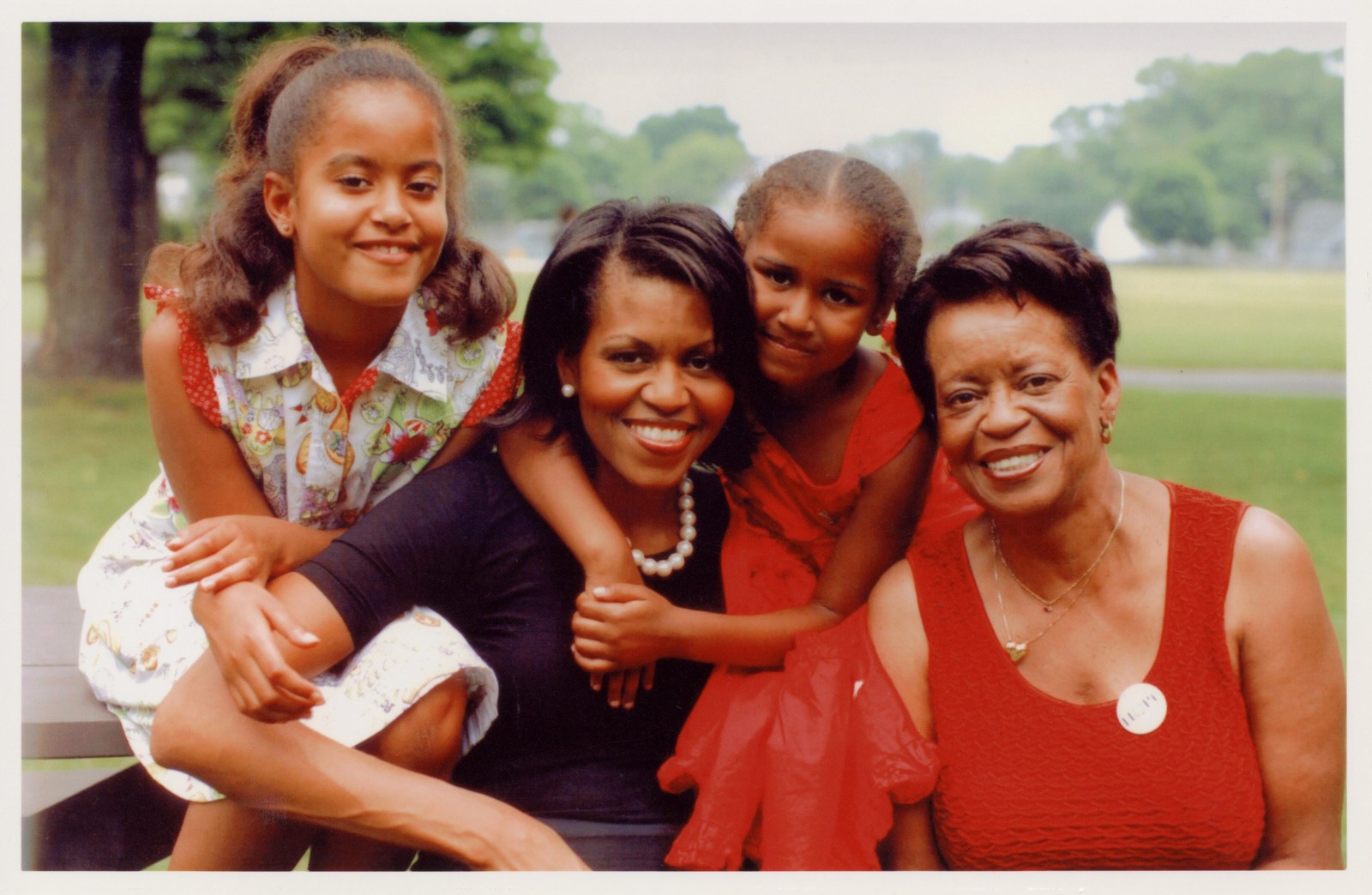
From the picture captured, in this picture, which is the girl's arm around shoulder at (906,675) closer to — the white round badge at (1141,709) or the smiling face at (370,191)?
the white round badge at (1141,709)

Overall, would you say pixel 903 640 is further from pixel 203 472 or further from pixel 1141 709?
pixel 203 472

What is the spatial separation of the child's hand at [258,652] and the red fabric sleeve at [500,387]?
68cm

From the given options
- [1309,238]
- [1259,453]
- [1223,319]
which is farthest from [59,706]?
[1223,319]

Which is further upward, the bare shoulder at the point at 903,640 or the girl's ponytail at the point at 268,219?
the girl's ponytail at the point at 268,219

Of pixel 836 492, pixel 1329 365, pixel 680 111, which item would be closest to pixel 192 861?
pixel 836 492

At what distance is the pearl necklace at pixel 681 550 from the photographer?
2.79 metres

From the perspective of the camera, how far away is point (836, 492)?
2893mm

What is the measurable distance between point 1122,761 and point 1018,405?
68cm

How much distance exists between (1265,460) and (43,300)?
7.94m

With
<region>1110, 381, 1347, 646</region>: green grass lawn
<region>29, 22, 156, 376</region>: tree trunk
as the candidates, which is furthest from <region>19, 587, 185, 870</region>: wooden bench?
<region>1110, 381, 1347, 646</region>: green grass lawn

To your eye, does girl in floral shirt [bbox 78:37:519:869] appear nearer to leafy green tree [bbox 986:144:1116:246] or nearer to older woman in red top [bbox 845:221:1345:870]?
older woman in red top [bbox 845:221:1345:870]

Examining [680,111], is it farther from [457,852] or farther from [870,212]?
[457,852]

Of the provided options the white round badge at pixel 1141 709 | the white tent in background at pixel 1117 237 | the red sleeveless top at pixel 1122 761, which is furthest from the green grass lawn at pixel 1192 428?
the white round badge at pixel 1141 709

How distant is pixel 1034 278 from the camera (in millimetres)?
2432
